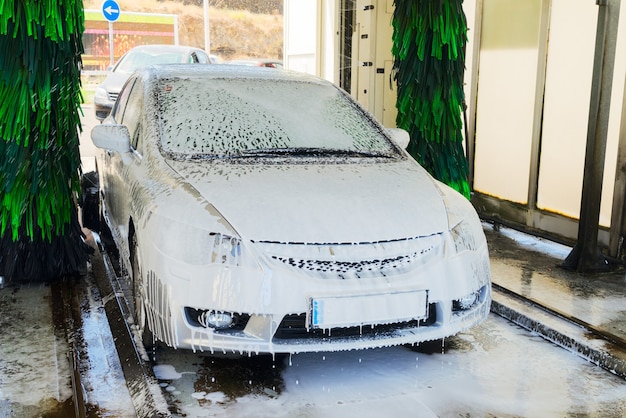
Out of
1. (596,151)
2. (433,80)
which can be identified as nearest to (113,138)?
(433,80)

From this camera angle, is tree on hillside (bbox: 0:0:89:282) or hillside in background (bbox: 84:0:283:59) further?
hillside in background (bbox: 84:0:283:59)

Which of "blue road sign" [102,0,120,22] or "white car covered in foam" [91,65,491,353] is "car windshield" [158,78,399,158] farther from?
"blue road sign" [102,0,120,22]

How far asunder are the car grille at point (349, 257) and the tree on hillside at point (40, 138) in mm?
2113

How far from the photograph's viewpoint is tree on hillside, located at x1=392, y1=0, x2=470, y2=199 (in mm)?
5094

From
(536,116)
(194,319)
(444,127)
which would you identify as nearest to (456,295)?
(194,319)

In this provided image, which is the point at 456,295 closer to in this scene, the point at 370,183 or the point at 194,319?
the point at 370,183

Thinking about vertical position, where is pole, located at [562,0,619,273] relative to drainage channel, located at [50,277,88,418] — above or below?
above

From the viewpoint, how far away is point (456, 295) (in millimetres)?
3188

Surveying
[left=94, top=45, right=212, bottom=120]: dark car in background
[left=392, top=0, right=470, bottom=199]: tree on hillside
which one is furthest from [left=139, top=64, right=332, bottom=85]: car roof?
[left=94, top=45, right=212, bottom=120]: dark car in background

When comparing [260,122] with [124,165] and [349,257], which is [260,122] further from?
[349,257]

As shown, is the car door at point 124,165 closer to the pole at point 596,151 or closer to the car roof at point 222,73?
the car roof at point 222,73

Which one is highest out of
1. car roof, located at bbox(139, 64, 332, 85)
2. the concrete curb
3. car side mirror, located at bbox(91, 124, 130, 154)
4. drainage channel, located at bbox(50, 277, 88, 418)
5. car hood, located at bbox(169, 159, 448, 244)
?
car roof, located at bbox(139, 64, 332, 85)

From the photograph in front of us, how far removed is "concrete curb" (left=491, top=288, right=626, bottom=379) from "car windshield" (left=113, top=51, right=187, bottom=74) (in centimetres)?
991

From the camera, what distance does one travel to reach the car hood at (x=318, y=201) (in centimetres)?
302
